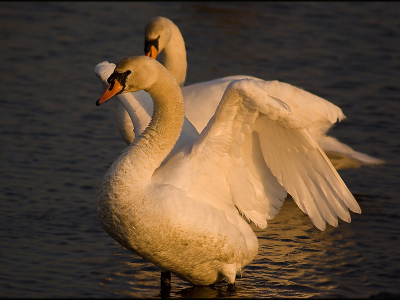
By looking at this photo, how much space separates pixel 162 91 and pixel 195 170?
0.67 metres

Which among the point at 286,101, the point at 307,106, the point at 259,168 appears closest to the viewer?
the point at 259,168

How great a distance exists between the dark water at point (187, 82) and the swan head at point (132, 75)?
5.63 ft

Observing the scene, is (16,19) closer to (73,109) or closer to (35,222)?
(73,109)

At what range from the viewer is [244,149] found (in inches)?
221

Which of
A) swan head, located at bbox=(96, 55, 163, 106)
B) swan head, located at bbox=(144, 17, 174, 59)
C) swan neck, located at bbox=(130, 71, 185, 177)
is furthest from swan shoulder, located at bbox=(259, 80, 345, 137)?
swan head, located at bbox=(96, 55, 163, 106)

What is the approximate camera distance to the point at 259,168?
5.73 m

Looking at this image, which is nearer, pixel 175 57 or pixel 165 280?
pixel 165 280

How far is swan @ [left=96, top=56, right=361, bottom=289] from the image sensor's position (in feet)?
16.3

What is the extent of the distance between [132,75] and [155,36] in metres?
3.96

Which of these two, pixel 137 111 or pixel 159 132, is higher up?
pixel 159 132

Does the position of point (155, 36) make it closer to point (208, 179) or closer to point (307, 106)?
point (307, 106)

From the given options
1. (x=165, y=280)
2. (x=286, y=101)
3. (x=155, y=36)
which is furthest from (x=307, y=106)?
(x=165, y=280)

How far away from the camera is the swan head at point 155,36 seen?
350 inches

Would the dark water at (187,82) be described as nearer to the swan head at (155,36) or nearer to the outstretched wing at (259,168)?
the outstretched wing at (259,168)
